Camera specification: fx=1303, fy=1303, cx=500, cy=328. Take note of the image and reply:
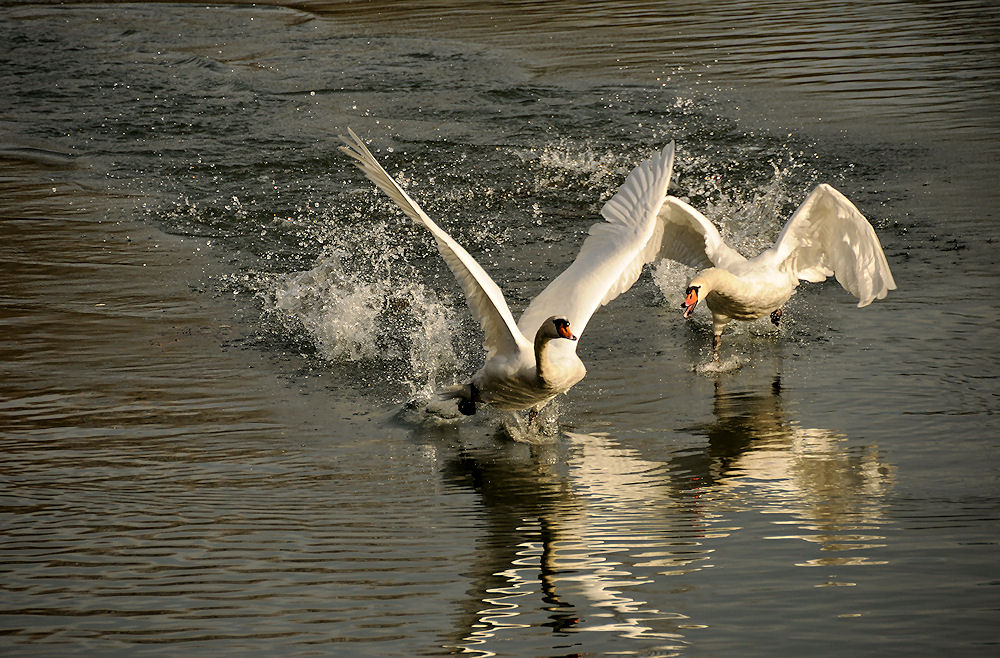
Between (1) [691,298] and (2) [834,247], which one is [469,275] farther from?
(2) [834,247]

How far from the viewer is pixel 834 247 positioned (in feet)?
28.5

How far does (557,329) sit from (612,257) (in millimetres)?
1172

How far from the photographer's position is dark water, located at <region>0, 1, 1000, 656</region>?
5309 mm

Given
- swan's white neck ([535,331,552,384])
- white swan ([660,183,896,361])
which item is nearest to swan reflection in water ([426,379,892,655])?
swan's white neck ([535,331,552,384])

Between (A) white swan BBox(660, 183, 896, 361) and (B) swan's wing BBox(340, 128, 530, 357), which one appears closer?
(B) swan's wing BBox(340, 128, 530, 357)

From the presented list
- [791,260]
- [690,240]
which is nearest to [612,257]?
Answer: [690,240]

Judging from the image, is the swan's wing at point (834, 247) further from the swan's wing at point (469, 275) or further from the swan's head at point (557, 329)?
the swan's head at point (557, 329)

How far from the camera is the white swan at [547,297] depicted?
666 cm

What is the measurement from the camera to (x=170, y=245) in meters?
11.1

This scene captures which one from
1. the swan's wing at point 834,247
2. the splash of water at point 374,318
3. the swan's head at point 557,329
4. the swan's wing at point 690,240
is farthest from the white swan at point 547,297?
the swan's wing at point 834,247

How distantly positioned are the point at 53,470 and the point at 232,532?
4.38 feet

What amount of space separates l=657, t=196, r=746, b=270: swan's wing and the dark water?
51cm

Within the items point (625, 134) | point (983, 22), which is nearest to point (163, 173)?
point (625, 134)

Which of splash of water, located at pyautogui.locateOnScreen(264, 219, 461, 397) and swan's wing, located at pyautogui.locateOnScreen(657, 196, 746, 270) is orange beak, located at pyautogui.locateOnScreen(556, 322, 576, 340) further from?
swan's wing, located at pyautogui.locateOnScreen(657, 196, 746, 270)
